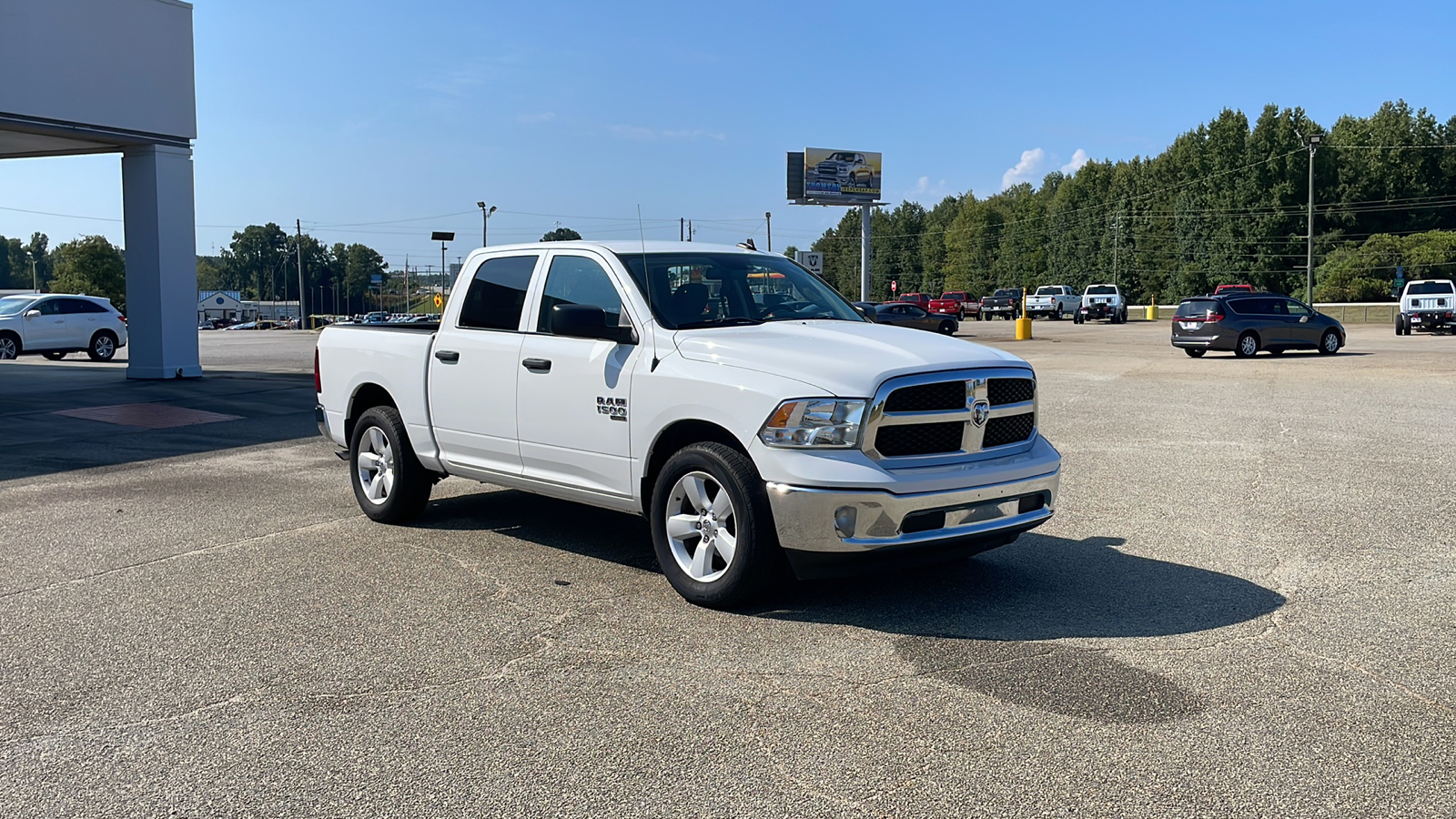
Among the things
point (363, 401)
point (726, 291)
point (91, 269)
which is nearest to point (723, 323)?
point (726, 291)

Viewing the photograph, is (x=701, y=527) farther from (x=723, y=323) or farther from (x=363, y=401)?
(x=363, y=401)

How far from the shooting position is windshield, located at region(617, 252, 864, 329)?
6.68 metres

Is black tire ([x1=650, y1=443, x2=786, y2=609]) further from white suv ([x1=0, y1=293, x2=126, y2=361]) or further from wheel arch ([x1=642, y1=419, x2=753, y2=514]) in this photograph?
white suv ([x1=0, y1=293, x2=126, y2=361])

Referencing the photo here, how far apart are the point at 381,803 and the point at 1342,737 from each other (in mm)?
3279

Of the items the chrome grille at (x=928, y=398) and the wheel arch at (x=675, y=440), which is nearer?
→ the chrome grille at (x=928, y=398)

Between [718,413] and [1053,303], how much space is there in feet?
211

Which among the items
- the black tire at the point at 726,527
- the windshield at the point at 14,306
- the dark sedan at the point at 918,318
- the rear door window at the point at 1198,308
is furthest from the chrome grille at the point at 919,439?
the dark sedan at the point at 918,318

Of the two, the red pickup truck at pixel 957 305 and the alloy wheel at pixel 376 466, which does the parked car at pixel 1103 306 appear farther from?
the alloy wheel at pixel 376 466

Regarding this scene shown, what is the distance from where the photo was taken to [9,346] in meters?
27.9

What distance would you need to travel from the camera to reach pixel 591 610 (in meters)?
5.96

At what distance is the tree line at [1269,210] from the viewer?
81.9 metres

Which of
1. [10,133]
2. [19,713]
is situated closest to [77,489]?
[19,713]

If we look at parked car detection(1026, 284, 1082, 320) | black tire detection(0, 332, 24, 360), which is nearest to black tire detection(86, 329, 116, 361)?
black tire detection(0, 332, 24, 360)

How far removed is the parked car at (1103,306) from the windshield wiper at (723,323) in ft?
193
